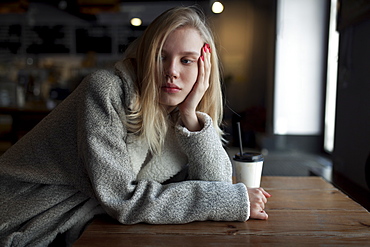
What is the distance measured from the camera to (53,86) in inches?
183

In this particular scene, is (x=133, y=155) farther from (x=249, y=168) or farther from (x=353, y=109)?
(x=353, y=109)

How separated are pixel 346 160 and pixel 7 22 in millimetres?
4659

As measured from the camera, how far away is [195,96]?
1.04 metres

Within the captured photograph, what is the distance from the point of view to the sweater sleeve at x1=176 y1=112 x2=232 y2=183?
0.98 metres

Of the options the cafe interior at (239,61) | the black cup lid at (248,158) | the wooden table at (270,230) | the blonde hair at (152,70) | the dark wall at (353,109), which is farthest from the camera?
the cafe interior at (239,61)

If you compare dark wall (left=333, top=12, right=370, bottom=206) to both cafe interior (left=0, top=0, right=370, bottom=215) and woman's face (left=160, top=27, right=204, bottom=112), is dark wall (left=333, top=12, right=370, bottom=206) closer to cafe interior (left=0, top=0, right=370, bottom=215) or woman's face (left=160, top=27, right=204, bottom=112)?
cafe interior (left=0, top=0, right=370, bottom=215)

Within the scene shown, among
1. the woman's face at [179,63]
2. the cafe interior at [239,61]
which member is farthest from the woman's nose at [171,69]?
the cafe interior at [239,61]

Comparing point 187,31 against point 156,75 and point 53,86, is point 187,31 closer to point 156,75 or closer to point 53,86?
point 156,75

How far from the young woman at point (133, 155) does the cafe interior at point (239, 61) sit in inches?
68.8

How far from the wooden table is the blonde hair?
0.87 ft

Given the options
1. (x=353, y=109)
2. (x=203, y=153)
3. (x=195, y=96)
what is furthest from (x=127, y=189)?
(x=353, y=109)

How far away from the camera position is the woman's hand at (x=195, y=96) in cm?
102

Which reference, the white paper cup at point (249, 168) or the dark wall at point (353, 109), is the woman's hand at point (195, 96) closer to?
the white paper cup at point (249, 168)

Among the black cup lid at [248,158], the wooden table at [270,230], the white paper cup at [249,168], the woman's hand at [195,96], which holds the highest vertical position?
the woman's hand at [195,96]
